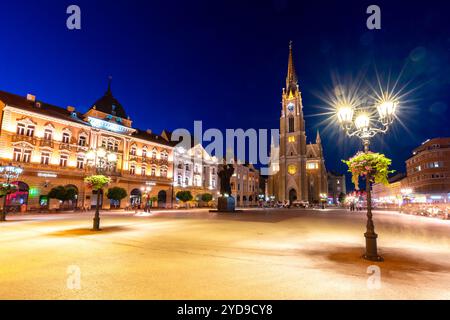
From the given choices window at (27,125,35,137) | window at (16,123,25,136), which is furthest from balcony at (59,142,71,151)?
window at (16,123,25,136)

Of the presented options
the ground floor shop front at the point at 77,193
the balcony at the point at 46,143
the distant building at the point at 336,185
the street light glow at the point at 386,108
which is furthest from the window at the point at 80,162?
the distant building at the point at 336,185

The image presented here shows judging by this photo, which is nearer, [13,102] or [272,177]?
[13,102]

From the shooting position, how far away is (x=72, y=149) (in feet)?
118

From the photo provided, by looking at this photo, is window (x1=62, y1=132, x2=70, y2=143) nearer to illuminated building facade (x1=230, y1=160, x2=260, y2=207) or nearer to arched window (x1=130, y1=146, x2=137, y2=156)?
arched window (x1=130, y1=146, x2=137, y2=156)

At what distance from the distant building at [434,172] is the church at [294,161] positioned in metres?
28.3

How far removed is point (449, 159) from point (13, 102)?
88862 millimetres

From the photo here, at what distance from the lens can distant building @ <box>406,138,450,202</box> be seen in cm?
6097

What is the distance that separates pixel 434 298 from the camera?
452cm

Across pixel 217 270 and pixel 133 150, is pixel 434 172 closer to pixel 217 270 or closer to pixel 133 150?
pixel 133 150

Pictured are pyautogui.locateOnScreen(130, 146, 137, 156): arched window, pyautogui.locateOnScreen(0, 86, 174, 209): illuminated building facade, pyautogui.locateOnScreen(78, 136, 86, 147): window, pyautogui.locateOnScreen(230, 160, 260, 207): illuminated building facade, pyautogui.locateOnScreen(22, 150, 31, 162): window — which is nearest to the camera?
pyautogui.locateOnScreen(0, 86, 174, 209): illuminated building facade

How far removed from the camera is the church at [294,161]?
264ft

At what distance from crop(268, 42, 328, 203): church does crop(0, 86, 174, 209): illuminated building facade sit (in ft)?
149
